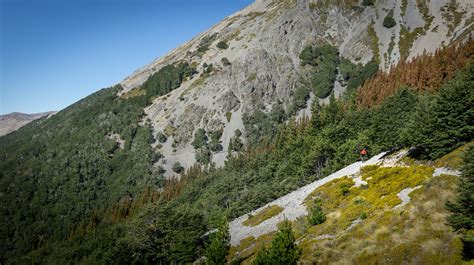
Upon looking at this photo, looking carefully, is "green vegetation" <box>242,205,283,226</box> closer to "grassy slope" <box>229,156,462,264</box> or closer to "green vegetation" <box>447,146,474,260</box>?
"grassy slope" <box>229,156,462,264</box>

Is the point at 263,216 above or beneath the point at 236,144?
above

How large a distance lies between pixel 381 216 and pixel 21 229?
21453 centimetres

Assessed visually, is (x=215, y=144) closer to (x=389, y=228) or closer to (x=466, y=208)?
(x=389, y=228)

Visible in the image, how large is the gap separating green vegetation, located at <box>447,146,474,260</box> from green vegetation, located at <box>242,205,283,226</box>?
4475cm

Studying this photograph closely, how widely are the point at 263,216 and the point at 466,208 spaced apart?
160 ft

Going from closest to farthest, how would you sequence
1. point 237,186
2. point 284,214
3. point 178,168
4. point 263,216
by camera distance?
point 284,214, point 263,216, point 237,186, point 178,168

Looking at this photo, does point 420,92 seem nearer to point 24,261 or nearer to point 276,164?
point 276,164

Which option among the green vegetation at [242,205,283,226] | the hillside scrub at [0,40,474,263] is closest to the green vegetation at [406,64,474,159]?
the hillside scrub at [0,40,474,263]

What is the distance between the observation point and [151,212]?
7006 centimetres

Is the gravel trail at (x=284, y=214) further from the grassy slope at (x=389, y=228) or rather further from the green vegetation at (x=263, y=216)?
the grassy slope at (x=389, y=228)

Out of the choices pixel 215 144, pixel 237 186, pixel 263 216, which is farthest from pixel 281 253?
pixel 215 144

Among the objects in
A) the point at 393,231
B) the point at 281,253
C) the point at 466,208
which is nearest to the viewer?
the point at 466,208

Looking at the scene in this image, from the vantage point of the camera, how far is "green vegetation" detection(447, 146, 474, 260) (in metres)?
25.7

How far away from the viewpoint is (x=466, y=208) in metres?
26.2
